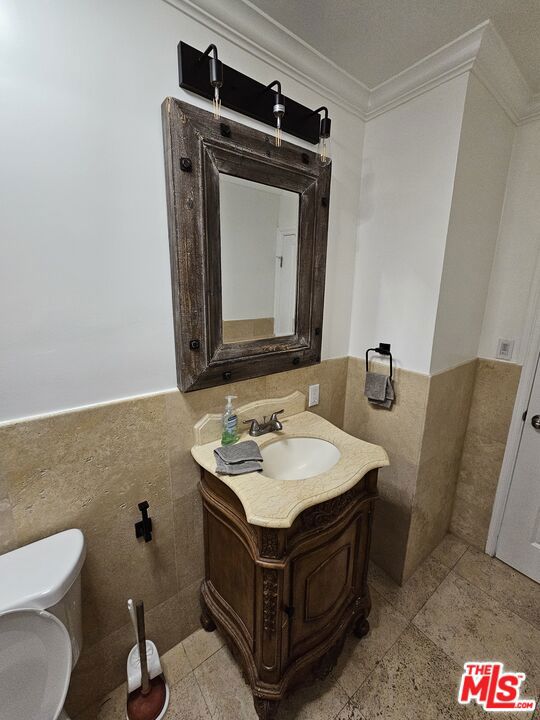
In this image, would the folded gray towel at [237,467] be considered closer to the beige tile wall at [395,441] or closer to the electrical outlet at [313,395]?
the electrical outlet at [313,395]

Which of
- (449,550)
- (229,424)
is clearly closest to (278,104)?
(229,424)

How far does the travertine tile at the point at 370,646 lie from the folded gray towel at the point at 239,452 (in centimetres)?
97

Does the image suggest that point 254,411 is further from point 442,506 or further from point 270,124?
point 442,506

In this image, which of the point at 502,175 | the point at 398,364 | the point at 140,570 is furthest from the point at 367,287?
the point at 140,570

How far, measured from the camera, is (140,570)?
3.62ft

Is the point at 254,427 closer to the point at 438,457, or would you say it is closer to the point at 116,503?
the point at 116,503

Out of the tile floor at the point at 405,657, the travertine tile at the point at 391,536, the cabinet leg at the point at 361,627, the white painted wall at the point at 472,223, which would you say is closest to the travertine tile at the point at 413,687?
the tile floor at the point at 405,657

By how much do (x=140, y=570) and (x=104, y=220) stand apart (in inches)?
47.4

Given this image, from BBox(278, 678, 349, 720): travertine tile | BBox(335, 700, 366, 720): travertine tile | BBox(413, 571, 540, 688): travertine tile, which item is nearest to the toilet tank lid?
BBox(278, 678, 349, 720): travertine tile

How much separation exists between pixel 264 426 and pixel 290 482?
1.08ft

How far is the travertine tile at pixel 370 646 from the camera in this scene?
3.86ft

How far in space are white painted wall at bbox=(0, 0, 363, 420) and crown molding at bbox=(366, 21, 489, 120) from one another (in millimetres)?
635

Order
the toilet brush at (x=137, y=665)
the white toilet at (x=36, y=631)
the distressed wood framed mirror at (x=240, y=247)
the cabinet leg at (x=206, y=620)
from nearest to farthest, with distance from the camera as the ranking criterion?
the white toilet at (x=36, y=631), the distressed wood framed mirror at (x=240, y=247), the toilet brush at (x=137, y=665), the cabinet leg at (x=206, y=620)

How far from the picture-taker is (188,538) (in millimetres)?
1207
